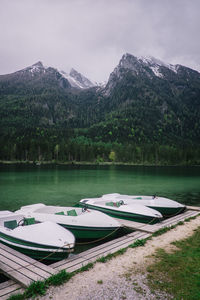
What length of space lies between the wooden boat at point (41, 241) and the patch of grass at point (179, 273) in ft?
12.4

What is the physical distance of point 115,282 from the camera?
7117 millimetres

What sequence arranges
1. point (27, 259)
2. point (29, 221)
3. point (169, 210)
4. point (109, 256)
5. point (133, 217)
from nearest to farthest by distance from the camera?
point (27, 259)
point (109, 256)
point (29, 221)
point (133, 217)
point (169, 210)

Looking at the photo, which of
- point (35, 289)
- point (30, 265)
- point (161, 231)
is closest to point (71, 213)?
point (161, 231)

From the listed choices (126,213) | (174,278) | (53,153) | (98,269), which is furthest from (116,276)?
(53,153)

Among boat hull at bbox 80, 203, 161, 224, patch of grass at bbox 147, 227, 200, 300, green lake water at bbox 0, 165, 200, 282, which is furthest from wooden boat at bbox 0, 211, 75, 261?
boat hull at bbox 80, 203, 161, 224

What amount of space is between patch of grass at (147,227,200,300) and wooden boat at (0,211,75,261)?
3790mm

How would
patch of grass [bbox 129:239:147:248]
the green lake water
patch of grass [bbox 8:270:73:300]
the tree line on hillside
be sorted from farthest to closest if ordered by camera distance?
the tree line on hillside, the green lake water, patch of grass [bbox 129:239:147:248], patch of grass [bbox 8:270:73:300]

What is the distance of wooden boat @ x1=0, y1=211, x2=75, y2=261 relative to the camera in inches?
371

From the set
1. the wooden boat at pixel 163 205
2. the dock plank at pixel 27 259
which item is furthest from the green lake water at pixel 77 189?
the wooden boat at pixel 163 205

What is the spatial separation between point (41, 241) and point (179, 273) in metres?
5.80

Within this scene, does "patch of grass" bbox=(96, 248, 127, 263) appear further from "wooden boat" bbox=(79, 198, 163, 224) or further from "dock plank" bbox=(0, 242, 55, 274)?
"wooden boat" bbox=(79, 198, 163, 224)

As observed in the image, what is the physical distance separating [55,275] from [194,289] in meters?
4.47

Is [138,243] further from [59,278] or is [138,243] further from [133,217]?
[133,217]

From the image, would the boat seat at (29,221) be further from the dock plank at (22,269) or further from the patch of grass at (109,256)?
the patch of grass at (109,256)
